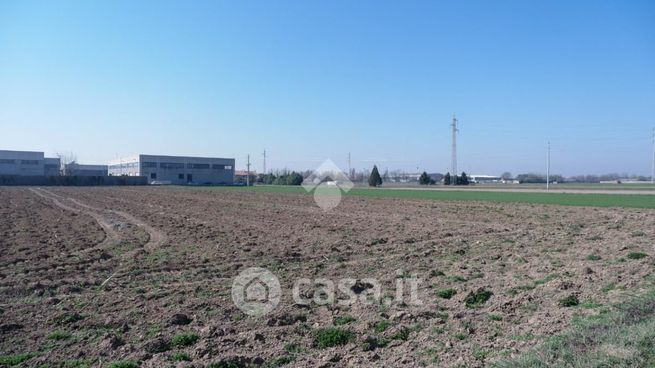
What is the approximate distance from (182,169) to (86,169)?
42201mm

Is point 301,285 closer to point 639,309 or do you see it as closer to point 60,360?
point 60,360

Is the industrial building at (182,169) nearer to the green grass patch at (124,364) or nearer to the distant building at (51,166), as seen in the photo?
the distant building at (51,166)

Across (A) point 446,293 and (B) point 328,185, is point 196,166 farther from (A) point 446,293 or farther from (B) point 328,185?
(A) point 446,293

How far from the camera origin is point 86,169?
15050cm

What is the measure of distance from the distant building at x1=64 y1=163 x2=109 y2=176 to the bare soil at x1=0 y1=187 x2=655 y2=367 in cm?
12842

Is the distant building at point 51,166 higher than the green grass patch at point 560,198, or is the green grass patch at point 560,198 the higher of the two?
the distant building at point 51,166

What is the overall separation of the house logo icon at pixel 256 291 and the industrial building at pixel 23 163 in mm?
127193

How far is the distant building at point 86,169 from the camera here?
13520 cm

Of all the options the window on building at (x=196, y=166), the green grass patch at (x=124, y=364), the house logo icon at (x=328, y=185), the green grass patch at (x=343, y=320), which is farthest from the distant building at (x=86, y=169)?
the green grass patch at (x=124, y=364)

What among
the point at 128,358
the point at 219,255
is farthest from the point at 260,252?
the point at 128,358

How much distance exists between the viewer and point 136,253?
1350cm

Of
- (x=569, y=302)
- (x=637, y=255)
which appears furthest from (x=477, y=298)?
(x=637, y=255)

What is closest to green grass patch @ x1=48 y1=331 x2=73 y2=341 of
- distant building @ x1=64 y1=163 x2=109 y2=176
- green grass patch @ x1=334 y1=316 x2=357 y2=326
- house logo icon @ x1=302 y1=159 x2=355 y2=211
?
green grass patch @ x1=334 y1=316 x2=357 y2=326

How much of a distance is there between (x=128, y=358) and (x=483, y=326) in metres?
4.65
